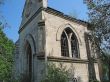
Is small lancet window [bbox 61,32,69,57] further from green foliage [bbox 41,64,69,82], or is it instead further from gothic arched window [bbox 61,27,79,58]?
green foliage [bbox 41,64,69,82]

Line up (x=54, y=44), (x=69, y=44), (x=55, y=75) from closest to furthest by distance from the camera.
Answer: (x=55, y=75), (x=54, y=44), (x=69, y=44)

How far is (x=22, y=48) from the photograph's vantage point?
23.1 meters

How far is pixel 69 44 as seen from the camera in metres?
20.0

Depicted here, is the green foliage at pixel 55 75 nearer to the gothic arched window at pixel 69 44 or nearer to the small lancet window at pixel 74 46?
→ the gothic arched window at pixel 69 44

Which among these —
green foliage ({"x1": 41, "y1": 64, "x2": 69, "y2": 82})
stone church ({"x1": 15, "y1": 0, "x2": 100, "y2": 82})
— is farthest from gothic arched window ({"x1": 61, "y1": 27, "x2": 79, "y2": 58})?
green foliage ({"x1": 41, "y1": 64, "x2": 69, "y2": 82})

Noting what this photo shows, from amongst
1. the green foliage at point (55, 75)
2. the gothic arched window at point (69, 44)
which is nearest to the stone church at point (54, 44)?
the gothic arched window at point (69, 44)

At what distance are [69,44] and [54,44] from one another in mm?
1960

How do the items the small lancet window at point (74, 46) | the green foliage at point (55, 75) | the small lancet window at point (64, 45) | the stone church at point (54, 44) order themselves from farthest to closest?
1. the small lancet window at point (74, 46)
2. the small lancet window at point (64, 45)
3. the stone church at point (54, 44)
4. the green foliage at point (55, 75)

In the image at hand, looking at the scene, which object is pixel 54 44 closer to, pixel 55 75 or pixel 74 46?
pixel 74 46

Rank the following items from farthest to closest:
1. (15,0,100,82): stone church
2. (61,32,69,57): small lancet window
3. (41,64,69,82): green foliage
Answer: (61,32,69,57): small lancet window, (15,0,100,82): stone church, (41,64,69,82): green foliage

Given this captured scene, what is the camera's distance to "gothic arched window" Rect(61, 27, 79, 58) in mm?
19797

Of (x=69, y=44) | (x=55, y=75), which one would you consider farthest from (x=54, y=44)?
(x=55, y=75)

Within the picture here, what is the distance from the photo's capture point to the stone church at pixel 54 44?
18009 mm

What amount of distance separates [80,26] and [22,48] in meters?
6.89
